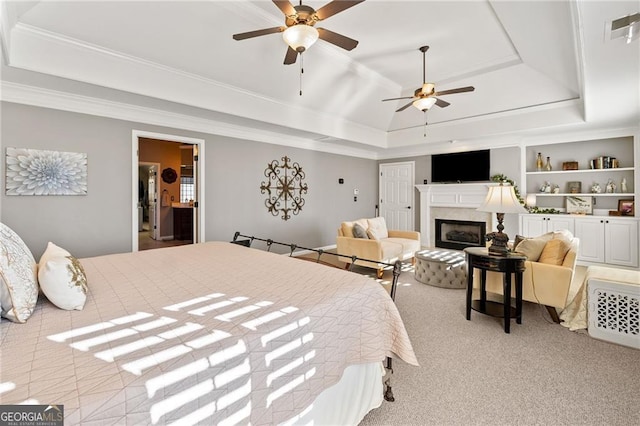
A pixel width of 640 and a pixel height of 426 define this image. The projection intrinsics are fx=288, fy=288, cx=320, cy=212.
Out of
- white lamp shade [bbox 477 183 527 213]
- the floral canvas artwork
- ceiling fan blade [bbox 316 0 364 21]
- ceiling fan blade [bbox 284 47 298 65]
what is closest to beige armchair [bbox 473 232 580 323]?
white lamp shade [bbox 477 183 527 213]

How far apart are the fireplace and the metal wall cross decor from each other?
3.61 metres

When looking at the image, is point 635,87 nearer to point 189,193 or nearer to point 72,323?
point 72,323

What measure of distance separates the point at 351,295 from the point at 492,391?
1302 mm

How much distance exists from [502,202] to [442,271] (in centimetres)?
149

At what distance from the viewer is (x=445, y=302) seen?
141 inches

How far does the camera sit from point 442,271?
4.15m

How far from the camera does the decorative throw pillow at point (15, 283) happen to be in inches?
47.8

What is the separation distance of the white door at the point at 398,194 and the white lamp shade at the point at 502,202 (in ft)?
15.3

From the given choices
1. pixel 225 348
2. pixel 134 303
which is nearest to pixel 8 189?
pixel 134 303

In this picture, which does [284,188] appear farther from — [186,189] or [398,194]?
[186,189]

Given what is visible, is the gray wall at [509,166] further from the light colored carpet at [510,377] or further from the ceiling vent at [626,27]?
the ceiling vent at [626,27]

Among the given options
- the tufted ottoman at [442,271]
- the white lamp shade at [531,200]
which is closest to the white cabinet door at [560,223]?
the white lamp shade at [531,200]

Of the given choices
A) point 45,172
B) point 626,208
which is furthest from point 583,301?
point 45,172

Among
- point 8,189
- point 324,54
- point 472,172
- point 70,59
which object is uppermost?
point 324,54
